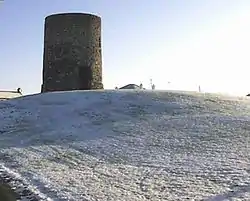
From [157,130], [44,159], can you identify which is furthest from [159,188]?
[157,130]

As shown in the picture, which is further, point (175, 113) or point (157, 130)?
point (175, 113)

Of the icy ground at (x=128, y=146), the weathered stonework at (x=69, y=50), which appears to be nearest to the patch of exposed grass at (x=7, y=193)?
the icy ground at (x=128, y=146)

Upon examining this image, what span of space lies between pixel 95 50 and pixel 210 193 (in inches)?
636

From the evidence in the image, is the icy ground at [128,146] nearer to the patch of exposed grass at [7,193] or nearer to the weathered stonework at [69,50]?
the patch of exposed grass at [7,193]

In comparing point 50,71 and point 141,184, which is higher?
point 50,71

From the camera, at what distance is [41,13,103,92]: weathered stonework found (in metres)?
20.8

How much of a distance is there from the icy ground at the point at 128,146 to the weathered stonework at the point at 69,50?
19.1 ft

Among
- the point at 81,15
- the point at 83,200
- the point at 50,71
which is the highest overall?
the point at 81,15

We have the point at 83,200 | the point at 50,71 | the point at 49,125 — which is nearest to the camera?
the point at 83,200

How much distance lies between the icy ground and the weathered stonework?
581cm

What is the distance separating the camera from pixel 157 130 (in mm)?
10023

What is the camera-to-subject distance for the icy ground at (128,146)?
19.7 ft

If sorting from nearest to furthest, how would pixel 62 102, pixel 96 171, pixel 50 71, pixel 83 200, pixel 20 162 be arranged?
pixel 83 200 < pixel 96 171 < pixel 20 162 < pixel 62 102 < pixel 50 71

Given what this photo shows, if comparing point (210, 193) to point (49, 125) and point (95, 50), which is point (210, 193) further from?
point (95, 50)
